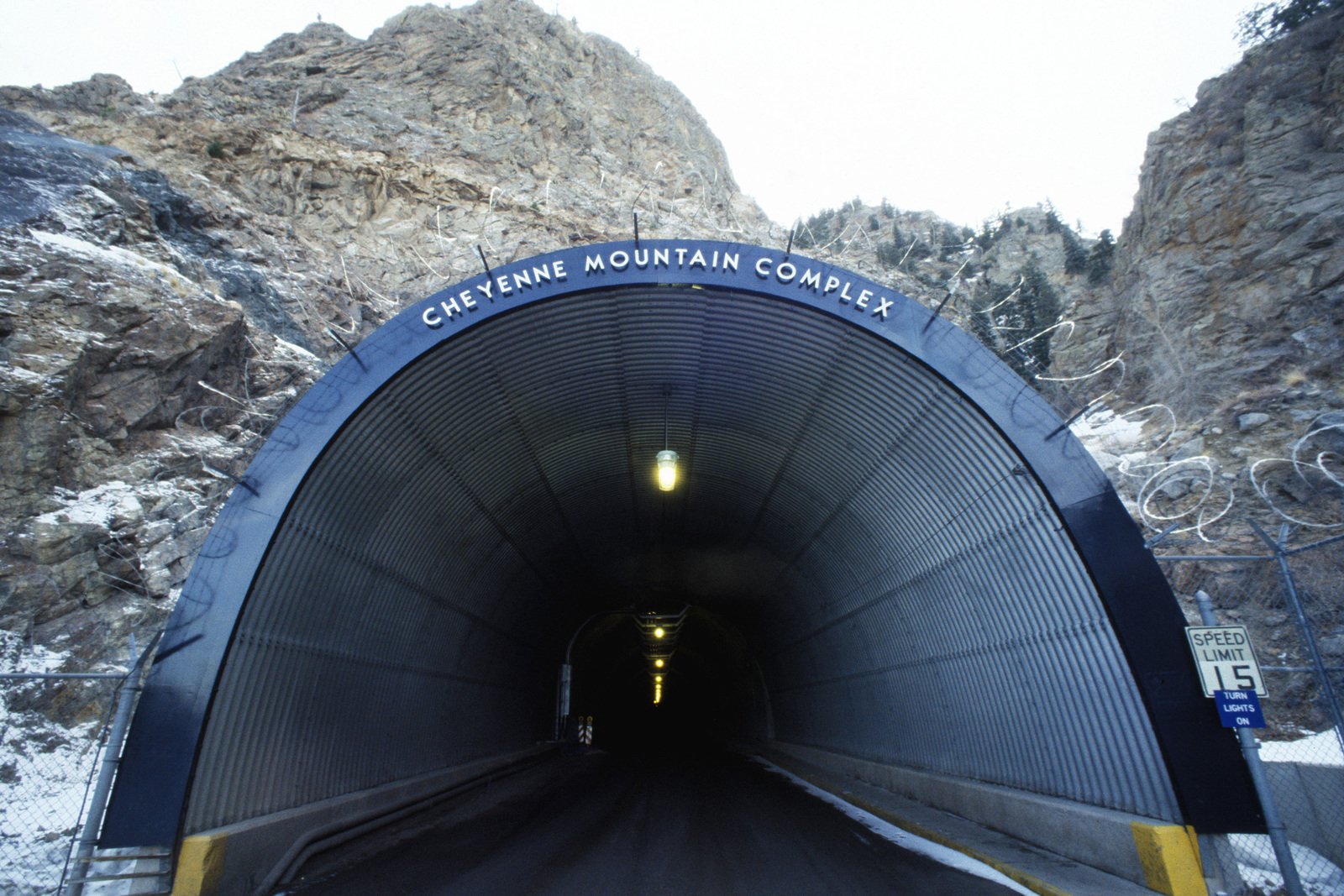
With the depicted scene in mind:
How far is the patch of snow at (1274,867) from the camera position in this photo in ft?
20.7

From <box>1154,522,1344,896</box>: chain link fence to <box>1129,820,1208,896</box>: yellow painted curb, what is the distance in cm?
69

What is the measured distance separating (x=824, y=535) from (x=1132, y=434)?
12.9m

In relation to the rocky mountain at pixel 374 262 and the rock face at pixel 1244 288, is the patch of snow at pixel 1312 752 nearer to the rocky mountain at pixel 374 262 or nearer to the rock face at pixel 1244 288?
the rocky mountain at pixel 374 262

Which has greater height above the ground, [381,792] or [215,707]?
[215,707]

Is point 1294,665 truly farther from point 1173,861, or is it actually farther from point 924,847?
point 1173,861

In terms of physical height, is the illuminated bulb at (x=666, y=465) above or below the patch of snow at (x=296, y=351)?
below

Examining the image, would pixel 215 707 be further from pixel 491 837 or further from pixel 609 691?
pixel 609 691

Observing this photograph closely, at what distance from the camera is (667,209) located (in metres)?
38.1

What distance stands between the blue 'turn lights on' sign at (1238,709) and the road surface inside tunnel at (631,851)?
8.21 ft

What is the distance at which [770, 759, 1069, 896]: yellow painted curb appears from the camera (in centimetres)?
682

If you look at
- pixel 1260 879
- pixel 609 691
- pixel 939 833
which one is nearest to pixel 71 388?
pixel 939 833

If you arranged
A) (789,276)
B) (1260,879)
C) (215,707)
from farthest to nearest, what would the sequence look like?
1. (789,276)
2. (215,707)
3. (1260,879)

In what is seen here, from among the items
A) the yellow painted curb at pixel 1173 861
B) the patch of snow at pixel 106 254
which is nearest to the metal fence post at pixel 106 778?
the yellow painted curb at pixel 1173 861

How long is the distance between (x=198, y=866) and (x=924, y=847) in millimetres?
7508
